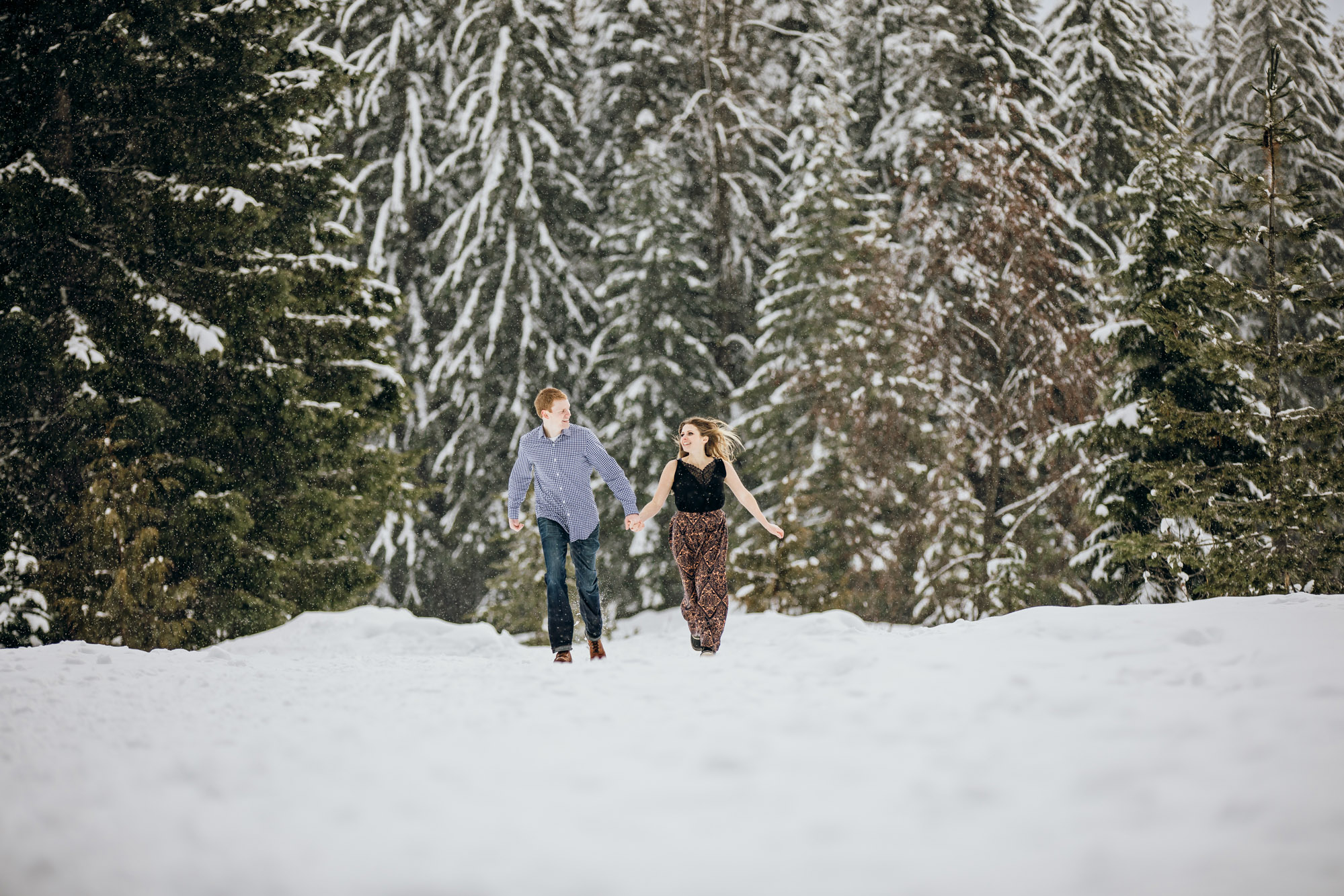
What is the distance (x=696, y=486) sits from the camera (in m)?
7.30

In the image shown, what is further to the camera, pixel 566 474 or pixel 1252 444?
pixel 1252 444

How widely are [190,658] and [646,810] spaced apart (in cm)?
464

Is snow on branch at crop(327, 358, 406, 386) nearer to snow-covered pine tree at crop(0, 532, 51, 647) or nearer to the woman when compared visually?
snow-covered pine tree at crop(0, 532, 51, 647)

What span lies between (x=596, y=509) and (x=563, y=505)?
0.23 meters

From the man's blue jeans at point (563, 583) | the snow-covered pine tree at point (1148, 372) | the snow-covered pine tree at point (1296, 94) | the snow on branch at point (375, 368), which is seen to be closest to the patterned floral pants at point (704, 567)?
the man's blue jeans at point (563, 583)

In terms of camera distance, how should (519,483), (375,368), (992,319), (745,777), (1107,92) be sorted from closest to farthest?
1. (745,777)
2. (519,483)
3. (375,368)
4. (992,319)
5. (1107,92)

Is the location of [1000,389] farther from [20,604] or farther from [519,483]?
[20,604]

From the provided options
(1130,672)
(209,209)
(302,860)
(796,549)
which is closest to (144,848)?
(302,860)

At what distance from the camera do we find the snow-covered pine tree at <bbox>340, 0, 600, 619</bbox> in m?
24.0

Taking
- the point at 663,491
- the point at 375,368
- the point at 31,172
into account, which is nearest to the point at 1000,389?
the point at 375,368

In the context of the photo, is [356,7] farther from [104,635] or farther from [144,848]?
[144,848]

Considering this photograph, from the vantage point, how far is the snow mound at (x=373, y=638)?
9250mm

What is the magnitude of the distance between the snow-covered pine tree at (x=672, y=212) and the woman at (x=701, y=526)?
13.5 m

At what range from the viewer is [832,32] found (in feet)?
88.5
